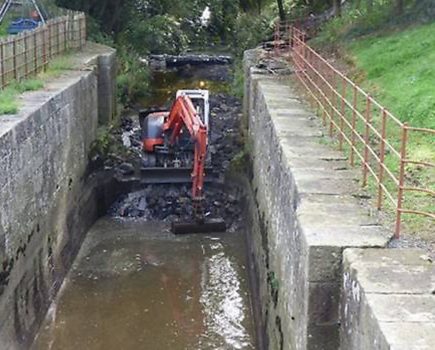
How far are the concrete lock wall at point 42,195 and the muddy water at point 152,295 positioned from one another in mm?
458

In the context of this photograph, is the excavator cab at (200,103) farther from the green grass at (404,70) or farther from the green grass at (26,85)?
the green grass at (404,70)

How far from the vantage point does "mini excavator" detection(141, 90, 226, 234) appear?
18.2 metres

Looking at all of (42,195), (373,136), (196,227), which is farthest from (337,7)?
(42,195)

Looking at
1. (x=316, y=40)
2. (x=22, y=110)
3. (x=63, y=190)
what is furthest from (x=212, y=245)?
(x=316, y=40)

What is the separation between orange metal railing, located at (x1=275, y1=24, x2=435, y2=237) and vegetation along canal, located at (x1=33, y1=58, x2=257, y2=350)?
375 centimetres

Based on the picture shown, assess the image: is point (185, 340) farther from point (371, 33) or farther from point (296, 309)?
point (371, 33)

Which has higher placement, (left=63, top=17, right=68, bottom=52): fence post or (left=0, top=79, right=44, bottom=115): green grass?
(left=63, top=17, right=68, bottom=52): fence post

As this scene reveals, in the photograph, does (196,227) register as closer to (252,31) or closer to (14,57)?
(14,57)

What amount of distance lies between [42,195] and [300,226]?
719 centimetres

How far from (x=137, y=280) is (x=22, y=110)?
422 centimetres

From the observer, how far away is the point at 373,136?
12.7 m

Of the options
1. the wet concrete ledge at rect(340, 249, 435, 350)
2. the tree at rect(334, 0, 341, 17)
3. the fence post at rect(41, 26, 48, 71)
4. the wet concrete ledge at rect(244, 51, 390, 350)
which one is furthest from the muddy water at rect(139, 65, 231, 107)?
the wet concrete ledge at rect(340, 249, 435, 350)

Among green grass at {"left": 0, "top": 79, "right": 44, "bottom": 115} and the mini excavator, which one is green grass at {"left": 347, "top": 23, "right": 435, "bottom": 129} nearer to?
the mini excavator

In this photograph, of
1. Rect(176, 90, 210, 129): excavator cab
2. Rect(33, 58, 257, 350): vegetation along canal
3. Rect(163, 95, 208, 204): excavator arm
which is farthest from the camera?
Rect(176, 90, 210, 129): excavator cab
